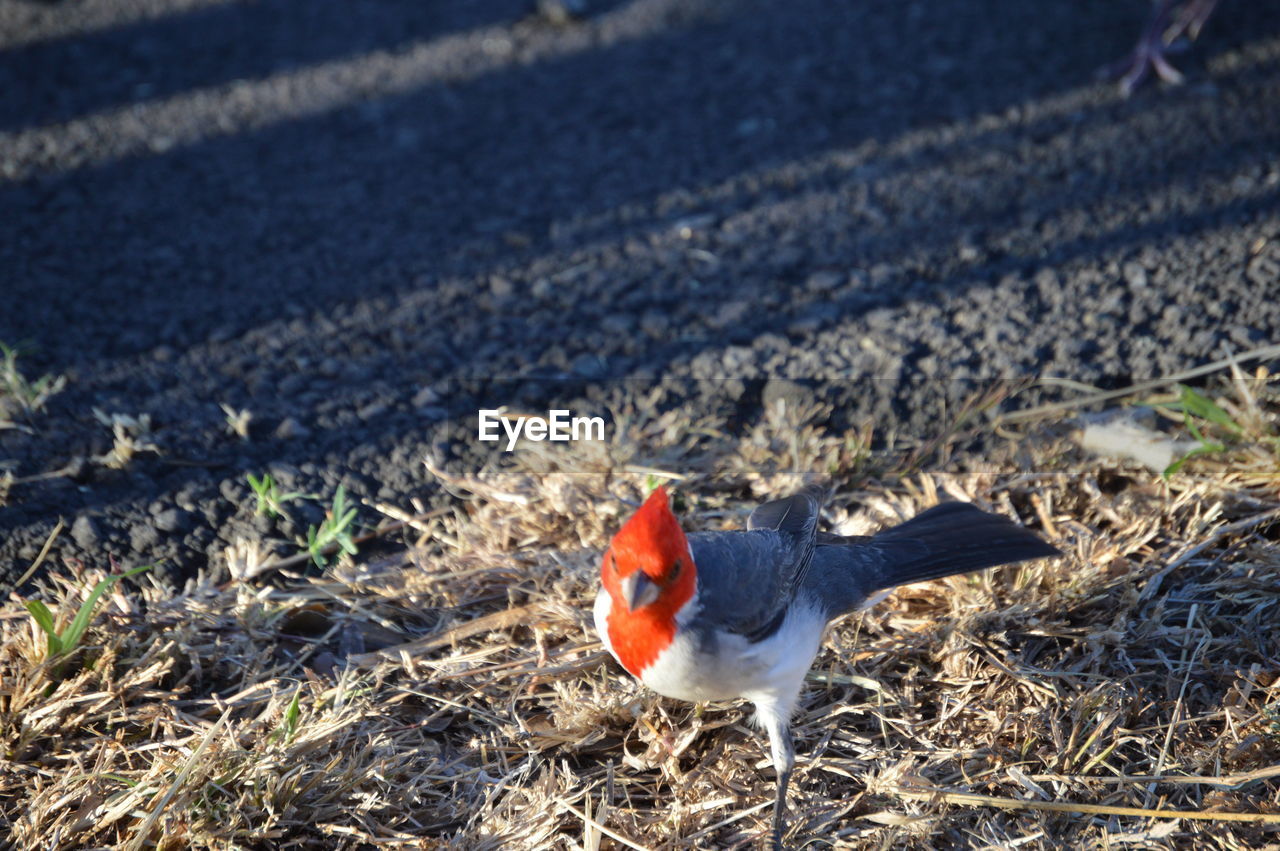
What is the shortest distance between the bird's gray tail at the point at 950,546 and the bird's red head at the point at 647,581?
0.64 metres

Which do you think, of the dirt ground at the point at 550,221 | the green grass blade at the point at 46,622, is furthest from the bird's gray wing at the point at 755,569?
the green grass blade at the point at 46,622

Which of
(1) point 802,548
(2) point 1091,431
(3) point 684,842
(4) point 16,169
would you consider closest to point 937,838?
(3) point 684,842

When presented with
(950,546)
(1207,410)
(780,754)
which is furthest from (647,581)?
(1207,410)

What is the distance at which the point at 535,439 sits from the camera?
3.55 meters

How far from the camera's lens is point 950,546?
266 cm

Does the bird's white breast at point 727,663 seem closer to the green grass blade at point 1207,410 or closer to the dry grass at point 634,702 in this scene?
the dry grass at point 634,702

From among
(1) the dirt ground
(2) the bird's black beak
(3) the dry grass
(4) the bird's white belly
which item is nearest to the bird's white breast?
(4) the bird's white belly

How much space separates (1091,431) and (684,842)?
6.68 ft

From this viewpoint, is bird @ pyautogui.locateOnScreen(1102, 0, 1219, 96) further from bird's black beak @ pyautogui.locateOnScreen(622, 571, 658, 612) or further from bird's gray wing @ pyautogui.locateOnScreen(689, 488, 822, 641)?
bird's black beak @ pyautogui.locateOnScreen(622, 571, 658, 612)

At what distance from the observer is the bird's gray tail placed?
103 inches

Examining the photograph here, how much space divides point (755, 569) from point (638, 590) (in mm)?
384

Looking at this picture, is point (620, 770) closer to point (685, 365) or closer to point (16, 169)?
point (685, 365)

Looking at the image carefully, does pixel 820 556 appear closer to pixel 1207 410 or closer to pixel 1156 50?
pixel 1207 410

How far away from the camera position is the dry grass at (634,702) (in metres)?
2.35
